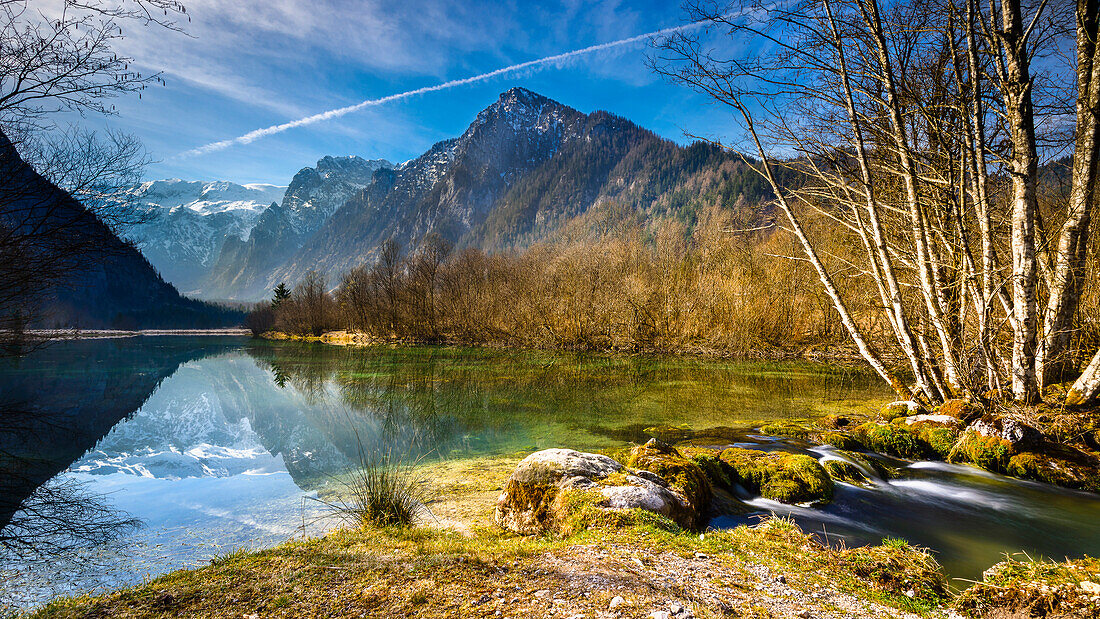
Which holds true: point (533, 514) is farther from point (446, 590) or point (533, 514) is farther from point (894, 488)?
point (894, 488)

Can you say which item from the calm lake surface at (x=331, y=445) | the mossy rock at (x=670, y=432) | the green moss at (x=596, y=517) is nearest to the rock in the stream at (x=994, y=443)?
the calm lake surface at (x=331, y=445)

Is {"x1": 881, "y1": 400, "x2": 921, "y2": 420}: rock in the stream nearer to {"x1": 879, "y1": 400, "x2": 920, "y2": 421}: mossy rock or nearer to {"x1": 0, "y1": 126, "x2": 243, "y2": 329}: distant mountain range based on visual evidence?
{"x1": 879, "y1": 400, "x2": 920, "y2": 421}: mossy rock

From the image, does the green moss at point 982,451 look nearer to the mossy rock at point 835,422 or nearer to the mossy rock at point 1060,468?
the mossy rock at point 1060,468

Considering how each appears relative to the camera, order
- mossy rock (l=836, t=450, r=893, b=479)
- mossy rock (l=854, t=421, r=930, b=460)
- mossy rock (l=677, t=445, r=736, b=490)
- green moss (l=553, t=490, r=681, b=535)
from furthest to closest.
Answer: mossy rock (l=854, t=421, r=930, b=460) < mossy rock (l=836, t=450, r=893, b=479) < mossy rock (l=677, t=445, r=736, b=490) < green moss (l=553, t=490, r=681, b=535)

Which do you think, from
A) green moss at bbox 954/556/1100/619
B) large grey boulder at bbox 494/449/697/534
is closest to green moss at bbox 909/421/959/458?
green moss at bbox 954/556/1100/619

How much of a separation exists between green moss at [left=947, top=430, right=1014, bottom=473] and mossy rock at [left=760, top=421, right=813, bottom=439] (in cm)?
211

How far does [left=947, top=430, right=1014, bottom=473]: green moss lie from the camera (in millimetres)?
6469

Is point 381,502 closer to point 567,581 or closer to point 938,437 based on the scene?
point 567,581

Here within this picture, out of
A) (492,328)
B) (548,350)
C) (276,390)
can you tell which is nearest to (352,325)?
(492,328)

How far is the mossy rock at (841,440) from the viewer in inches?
296

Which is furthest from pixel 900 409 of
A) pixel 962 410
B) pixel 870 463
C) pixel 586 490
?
pixel 586 490

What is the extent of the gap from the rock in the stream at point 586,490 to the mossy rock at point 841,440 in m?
3.88

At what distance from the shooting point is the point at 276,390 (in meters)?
17.9

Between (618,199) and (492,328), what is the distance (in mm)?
103936
